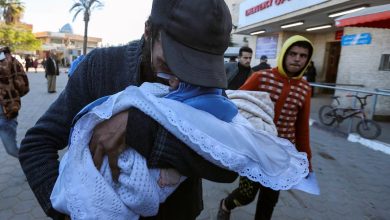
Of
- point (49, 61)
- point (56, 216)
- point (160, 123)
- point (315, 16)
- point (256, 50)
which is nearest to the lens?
point (160, 123)

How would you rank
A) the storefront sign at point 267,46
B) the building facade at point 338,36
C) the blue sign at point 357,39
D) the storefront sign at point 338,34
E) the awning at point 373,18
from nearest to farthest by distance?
the awning at point 373,18 → the building facade at point 338,36 → the blue sign at point 357,39 → the storefront sign at point 338,34 → the storefront sign at point 267,46

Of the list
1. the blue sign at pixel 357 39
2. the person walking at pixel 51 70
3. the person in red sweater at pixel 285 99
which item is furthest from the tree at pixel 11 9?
the person in red sweater at pixel 285 99

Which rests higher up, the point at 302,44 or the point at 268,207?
the point at 302,44

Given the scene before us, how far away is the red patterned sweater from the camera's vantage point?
263 centimetres

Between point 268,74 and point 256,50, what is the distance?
17525 mm

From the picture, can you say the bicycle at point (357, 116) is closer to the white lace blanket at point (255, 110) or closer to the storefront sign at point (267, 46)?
the white lace blanket at point (255, 110)

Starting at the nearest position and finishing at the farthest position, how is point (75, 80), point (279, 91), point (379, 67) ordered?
1. point (75, 80)
2. point (279, 91)
3. point (379, 67)

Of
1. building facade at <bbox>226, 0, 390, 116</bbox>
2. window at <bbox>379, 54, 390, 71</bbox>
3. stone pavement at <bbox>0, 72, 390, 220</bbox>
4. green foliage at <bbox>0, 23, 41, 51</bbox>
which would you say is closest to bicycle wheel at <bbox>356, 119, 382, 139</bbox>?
stone pavement at <bbox>0, 72, 390, 220</bbox>

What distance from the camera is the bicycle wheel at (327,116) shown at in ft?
27.3

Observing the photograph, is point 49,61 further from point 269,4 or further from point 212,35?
point 212,35

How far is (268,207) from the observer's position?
264cm

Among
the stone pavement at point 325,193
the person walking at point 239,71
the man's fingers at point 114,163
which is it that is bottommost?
the stone pavement at point 325,193

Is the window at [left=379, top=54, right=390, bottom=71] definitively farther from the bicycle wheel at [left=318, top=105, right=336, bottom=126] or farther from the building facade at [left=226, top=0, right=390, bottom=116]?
the bicycle wheel at [left=318, top=105, right=336, bottom=126]

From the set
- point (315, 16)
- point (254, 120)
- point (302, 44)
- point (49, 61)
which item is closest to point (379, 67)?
point (315, 16)
